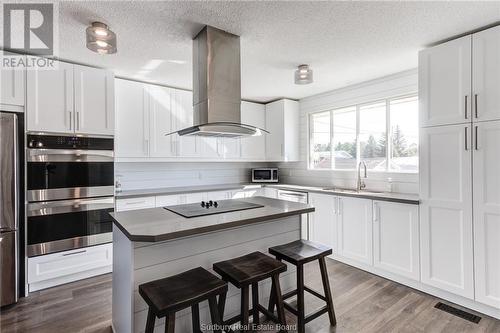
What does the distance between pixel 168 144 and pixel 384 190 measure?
3.11 metres

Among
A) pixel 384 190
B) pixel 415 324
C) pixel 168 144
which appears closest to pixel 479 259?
pixel 415 324

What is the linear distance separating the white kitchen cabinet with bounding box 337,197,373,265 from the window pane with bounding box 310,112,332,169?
114cm

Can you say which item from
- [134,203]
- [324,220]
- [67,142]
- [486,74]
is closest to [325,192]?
[324,220]

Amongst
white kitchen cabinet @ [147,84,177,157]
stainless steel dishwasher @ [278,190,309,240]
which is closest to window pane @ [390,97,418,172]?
stainless steel dishwasher @ [278,190,309,240]

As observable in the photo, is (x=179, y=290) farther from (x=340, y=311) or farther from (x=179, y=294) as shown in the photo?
(x=340, y=311)

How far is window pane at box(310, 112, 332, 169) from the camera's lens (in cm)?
437

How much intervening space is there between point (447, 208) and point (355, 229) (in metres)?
1.04

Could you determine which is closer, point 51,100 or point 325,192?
point 51,100

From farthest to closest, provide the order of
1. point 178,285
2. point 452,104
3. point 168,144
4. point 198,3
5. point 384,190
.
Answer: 1. point 168,144
2. point 384,190
3. point 452,104
4. point 198,3
5. point 178,285

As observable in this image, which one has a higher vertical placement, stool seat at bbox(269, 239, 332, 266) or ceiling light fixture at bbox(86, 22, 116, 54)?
ceiling light fixture at bbox(86, 22, 116, 54)

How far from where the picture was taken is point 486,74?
2221 mm

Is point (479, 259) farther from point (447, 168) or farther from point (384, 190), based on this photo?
point (384, 190)

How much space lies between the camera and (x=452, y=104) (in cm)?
242

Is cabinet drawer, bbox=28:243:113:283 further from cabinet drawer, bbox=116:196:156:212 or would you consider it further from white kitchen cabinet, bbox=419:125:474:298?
white kitchen cabinet, bbox=419:125:474:298
